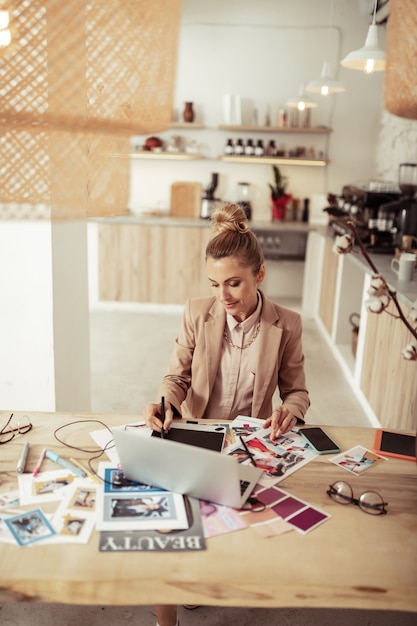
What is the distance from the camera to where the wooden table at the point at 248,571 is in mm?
1015

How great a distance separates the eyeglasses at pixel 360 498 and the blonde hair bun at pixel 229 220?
92 cm

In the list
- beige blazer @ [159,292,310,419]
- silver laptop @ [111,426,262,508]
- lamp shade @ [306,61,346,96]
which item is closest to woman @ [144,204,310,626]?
beige blazer @ [159,292,310,419]

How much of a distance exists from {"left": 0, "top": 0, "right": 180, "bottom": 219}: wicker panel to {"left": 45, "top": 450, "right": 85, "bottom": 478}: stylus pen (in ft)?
2.83

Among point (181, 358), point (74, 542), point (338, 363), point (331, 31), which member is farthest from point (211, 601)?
point (331, 31)

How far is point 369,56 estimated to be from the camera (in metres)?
3.29

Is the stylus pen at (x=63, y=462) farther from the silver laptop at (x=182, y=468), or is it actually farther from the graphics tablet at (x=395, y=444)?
the graphics tablet at (x=395, y=444)

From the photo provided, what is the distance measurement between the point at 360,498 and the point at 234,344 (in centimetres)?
80

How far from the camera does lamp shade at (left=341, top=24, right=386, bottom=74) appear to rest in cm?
330

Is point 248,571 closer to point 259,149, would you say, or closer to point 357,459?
point 357,459

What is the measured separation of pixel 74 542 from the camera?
111 centimetres

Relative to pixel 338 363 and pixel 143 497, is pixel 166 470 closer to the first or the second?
pixel 143 497

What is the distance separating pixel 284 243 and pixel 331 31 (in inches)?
89.8

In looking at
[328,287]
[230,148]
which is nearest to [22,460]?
[328,287]

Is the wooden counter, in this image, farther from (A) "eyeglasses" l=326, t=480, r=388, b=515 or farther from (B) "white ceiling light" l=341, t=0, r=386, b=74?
(A) "eyeglasses" l=326, t=480, r=388, b=515
